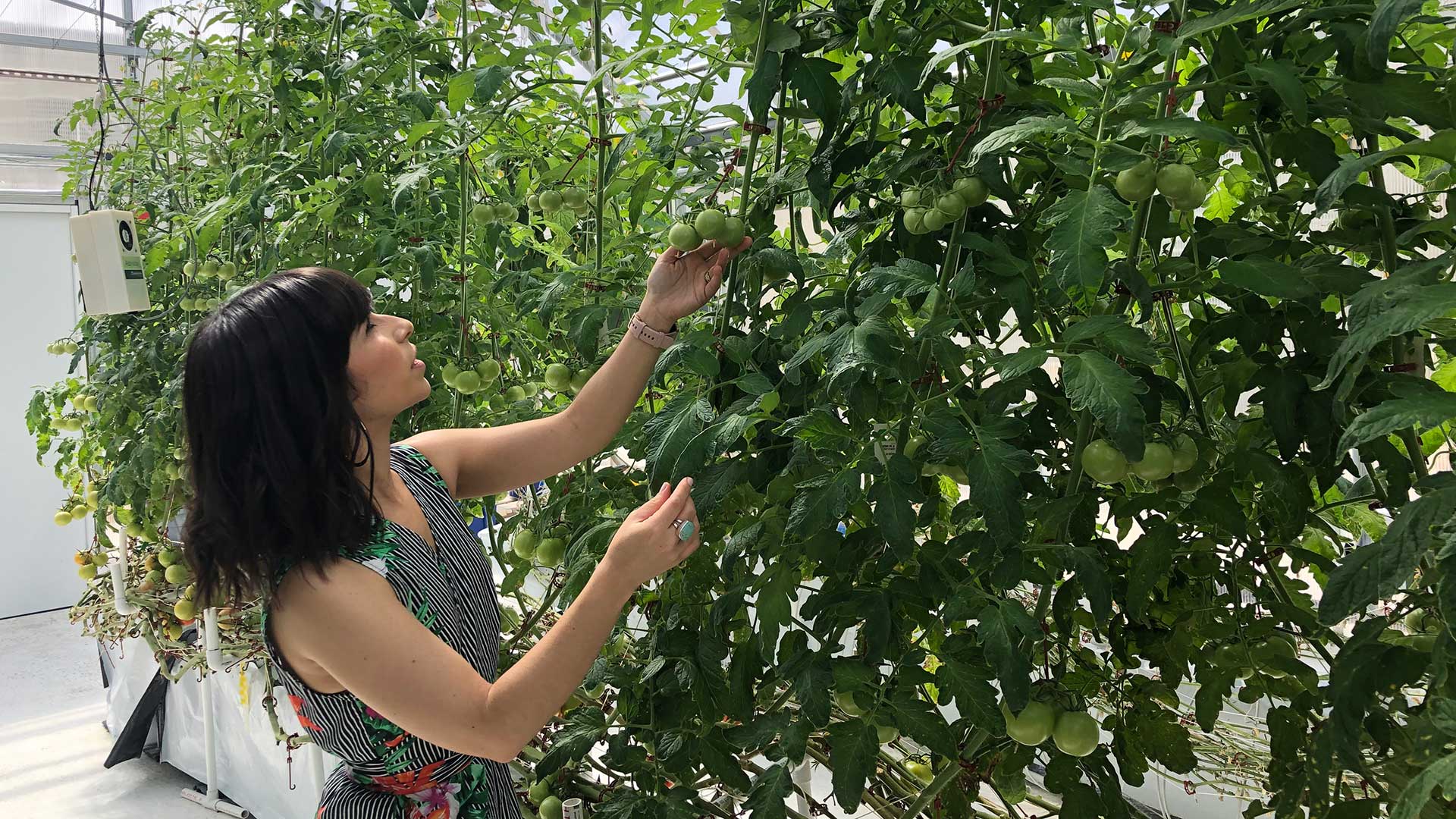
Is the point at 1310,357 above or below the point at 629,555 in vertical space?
above

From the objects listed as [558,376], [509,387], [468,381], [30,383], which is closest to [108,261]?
[509,387]

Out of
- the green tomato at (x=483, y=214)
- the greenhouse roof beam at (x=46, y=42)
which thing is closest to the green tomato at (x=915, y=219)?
the green tomato at (x=483, y=214)

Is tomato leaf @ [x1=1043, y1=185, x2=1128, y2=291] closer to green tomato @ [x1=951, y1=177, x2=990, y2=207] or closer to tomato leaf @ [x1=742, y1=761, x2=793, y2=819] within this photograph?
green tomato @ [x1=951, y1=177, x2=990, y2=207]

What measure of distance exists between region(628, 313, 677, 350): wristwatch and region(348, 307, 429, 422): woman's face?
0.31 m

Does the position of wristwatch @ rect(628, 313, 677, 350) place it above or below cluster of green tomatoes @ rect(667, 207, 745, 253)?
below

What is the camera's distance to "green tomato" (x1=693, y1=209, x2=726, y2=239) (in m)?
1.04

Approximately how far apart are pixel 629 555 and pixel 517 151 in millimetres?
706

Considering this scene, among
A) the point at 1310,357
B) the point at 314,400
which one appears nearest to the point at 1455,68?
the point at 1310,357

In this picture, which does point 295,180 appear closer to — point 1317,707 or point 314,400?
point 314,400

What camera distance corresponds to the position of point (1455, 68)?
757 millimetres

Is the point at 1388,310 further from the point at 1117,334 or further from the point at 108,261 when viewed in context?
the point at 108,261

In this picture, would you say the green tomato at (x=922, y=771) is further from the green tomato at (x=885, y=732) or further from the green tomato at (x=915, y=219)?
the green tomato at (x=915, y=219)

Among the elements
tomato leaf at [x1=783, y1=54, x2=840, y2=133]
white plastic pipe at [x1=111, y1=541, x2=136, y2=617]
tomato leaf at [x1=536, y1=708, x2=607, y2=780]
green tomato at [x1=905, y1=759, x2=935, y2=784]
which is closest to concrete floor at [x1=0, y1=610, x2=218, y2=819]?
white plastic pipe at [x1=111, y1=541, x2=136, y2=617]

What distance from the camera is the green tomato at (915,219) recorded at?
2.96ft
